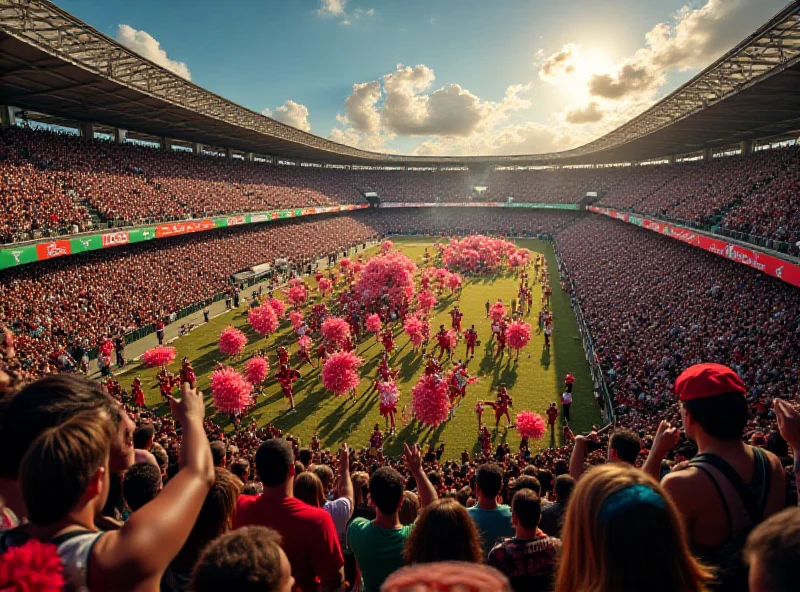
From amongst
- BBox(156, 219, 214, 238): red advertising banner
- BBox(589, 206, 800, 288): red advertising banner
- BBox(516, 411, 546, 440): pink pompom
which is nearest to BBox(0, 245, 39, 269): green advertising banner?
BBox(156, 219, 214, 238): red advertising banner

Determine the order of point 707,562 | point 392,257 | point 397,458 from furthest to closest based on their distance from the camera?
point 392,257 < point 397,458 < point 707,562

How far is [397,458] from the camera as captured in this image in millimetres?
15141

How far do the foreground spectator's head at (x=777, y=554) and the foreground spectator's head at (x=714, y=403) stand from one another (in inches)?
61.4

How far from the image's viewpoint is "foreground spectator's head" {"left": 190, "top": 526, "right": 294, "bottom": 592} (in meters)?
1.85

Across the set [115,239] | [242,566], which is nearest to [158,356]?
[115,239]

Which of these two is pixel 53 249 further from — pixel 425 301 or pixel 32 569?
pixel 32 569

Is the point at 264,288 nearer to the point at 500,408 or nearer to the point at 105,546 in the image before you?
the point at 500,408

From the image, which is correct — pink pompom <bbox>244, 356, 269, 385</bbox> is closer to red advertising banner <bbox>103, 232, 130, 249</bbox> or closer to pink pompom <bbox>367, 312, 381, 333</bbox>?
pink pompom <bbox>367, 312, 381, 333</bbox>

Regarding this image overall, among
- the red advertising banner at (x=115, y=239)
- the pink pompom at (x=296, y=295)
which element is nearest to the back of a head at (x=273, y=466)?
the pink pompom at (x=296, y=295)

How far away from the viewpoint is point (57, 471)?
2.13m

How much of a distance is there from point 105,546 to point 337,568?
262 cm

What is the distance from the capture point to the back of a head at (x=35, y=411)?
2674mm

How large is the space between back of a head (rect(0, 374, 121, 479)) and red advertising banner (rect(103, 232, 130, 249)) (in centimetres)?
3180

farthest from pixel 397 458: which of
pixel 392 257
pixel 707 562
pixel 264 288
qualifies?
pixel 264 288
